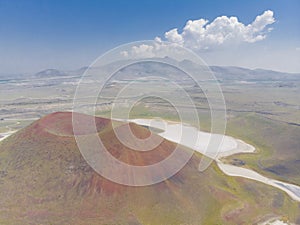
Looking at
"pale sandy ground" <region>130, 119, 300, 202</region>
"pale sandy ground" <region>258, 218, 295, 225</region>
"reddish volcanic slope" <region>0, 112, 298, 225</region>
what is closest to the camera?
"reddish volcanic slope" <region>0, 112, 298, 225</region>

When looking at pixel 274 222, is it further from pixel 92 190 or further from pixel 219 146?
pixel 219 146

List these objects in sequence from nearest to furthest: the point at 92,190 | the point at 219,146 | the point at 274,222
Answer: the point at 274,222
the point at 92,190
the point at 219,146

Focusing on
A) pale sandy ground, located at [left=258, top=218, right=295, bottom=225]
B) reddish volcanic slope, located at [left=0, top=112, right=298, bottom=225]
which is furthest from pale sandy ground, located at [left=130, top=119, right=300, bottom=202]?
pale sandy ground, located at [left=258, top=218, right=295, bottom=225]

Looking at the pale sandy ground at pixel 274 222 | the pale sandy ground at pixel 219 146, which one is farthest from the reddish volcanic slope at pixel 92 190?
the pale sandy ground at pixel 219 146

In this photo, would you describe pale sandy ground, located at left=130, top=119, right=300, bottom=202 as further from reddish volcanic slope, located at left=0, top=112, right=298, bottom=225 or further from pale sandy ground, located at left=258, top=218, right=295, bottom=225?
pale sandy ground, located at left=258, top=218, right=295, bottom=225

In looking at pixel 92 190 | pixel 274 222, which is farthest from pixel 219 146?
pixel 92 190

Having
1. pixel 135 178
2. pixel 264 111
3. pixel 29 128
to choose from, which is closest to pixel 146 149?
pixel 135 178
